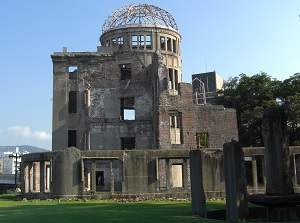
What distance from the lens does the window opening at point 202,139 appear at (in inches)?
1244

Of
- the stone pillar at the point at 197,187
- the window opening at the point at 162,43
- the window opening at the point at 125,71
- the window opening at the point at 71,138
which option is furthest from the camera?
the window opening at the point at 162,43

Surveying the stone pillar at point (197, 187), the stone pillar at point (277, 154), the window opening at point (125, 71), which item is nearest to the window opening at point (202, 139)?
the window opening at point (125, 71)

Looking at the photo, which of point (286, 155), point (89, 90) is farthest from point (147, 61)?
point (286, 155)

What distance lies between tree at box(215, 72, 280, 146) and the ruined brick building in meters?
5.22

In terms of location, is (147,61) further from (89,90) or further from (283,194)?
(283,194)

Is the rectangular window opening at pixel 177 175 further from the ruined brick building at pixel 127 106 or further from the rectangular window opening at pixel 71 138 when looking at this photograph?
the rectangular window opening at pixel 71 138

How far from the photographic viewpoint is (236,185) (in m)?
11.3

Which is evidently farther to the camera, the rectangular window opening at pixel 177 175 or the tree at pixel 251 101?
the tree at pixel 251 101

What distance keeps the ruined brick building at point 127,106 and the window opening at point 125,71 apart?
0.09 m

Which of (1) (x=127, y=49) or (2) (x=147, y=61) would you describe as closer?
(1) (x=127, y=49)

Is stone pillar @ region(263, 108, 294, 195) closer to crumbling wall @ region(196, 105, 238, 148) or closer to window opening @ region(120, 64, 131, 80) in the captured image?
crumbling wall @ region(196, 105, 238, 148)

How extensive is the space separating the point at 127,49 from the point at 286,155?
2503 cm

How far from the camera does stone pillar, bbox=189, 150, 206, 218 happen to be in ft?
40.6

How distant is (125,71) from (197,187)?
2468cm
